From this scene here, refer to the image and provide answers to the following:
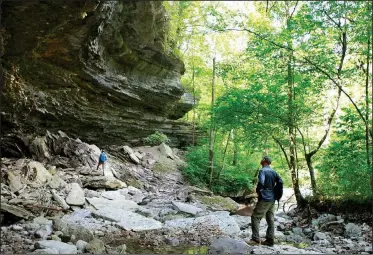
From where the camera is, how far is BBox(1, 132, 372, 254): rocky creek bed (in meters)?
5.95

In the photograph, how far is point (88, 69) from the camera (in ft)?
45.5

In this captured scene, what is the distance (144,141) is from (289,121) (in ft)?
47.8

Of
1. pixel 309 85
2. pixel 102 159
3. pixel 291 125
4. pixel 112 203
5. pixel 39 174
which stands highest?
pixel 309 85

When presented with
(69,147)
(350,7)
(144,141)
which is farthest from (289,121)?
(144,141)

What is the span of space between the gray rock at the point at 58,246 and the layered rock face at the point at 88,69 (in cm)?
489

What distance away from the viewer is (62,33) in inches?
402

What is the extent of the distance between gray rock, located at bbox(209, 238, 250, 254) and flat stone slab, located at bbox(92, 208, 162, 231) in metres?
2.32

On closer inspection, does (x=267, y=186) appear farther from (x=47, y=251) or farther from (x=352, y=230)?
(x=47, y=251)

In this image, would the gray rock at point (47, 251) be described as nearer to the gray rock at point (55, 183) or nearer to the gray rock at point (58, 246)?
the gray rock at point (58, 246)

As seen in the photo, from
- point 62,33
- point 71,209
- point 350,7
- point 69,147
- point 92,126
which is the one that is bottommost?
point 71,209

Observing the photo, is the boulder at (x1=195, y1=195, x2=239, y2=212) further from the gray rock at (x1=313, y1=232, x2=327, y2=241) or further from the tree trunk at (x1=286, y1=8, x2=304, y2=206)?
the gray rock at (x1=313, y1=232, x2=327, y2=241)

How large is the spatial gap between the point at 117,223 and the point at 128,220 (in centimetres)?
47

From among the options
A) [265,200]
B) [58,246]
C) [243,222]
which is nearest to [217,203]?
[243,222]

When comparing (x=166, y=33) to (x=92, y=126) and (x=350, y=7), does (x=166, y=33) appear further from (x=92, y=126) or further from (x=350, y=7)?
(x=350, y=7)
